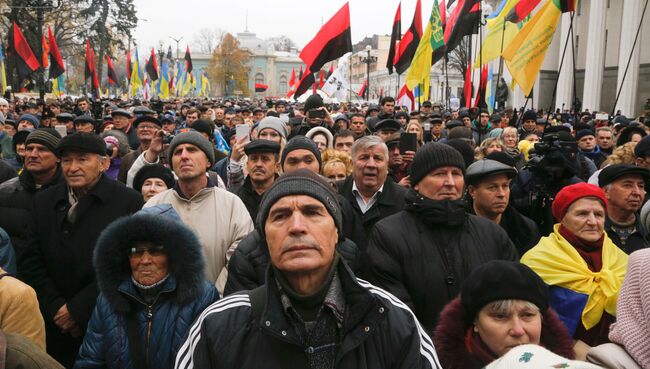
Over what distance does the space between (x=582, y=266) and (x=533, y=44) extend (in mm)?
5798

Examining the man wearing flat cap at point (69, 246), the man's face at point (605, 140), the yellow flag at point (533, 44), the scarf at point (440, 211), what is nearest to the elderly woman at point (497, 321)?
the scarf at point (440, 211)

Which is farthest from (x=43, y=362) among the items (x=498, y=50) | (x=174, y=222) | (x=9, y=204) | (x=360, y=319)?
(x=498, y=50)

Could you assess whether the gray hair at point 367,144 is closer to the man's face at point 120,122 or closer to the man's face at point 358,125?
the man's face at point 358,125

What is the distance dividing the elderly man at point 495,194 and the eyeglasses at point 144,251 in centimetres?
225

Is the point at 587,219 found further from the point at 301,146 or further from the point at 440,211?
the point at 301,146

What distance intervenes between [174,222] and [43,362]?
1377 millimetres

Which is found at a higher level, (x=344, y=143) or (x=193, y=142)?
(x=193, y=142)

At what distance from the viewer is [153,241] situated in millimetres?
3398

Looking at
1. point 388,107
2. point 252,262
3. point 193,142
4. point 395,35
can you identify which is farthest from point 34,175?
point 395,35

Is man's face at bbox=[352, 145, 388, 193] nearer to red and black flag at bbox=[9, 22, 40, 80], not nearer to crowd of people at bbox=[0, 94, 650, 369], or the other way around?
crowd of people at bbox=[0, 94, 650, 369]

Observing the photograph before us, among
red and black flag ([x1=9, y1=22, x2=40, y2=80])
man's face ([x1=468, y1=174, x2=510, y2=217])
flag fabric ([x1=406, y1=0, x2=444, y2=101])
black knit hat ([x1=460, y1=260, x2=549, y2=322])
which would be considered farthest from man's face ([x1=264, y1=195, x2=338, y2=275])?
red and black flag ([x1=9, y1=22, x2=40, y2=80])

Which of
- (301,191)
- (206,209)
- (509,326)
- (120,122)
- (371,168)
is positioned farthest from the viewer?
(120,122)

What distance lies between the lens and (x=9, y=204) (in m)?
5.13

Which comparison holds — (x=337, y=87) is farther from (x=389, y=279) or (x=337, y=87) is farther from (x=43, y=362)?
(x=43, y=362)
